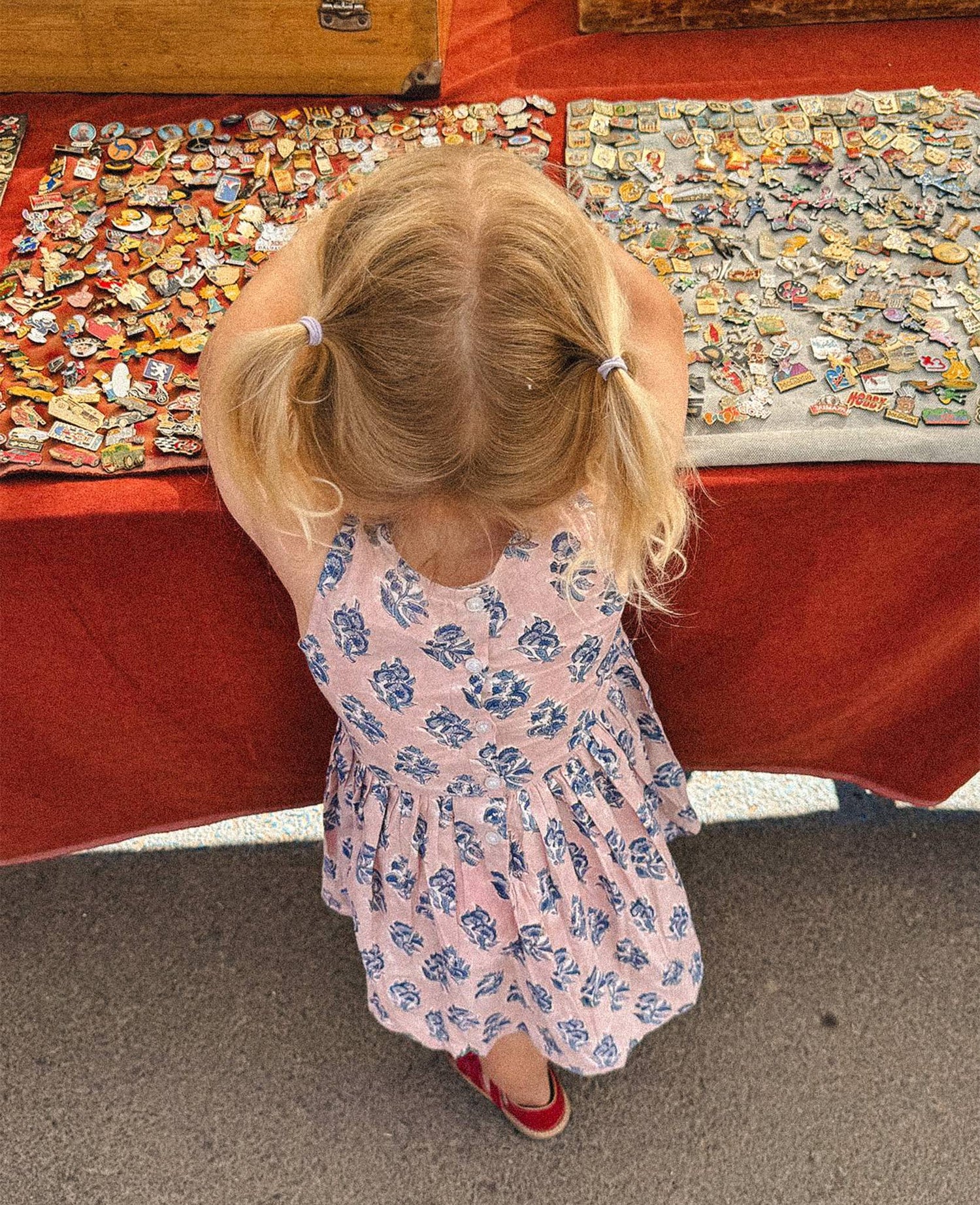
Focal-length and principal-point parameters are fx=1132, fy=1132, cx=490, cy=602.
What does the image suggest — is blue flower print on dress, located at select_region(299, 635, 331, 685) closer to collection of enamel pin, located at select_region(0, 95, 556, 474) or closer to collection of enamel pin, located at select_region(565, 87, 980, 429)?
collection of enamel pin, located at select_region(0, 95, 556, 474)

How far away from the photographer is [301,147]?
118 centimetres

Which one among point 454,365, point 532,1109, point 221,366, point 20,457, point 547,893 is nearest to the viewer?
point 454,365

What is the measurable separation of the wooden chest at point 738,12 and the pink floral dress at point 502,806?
0.69 m

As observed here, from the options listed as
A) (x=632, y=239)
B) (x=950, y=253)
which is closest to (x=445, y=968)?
(x=632, y=239)

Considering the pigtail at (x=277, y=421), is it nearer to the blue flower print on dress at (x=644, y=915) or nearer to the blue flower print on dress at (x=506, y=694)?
the blue flower print on dress at (x=506, y=694)

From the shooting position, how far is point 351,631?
0.91 metres

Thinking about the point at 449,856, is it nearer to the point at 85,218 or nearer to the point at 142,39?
the point at 85,218

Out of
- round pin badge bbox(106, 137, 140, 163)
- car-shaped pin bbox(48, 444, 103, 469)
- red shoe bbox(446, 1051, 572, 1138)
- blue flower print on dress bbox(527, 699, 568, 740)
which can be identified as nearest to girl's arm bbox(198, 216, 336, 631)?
car-shaped pin bbox(48, 444, 103, 469)

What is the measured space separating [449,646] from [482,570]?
7cm

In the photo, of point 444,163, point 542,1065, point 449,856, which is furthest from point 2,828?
point 444,163

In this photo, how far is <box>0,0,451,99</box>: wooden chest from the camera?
1176mm

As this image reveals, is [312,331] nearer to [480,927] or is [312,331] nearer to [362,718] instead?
[362,718]

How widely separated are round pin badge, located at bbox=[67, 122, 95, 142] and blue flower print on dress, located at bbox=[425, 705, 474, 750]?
728 millimetres

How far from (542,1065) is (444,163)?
3.20 feet
